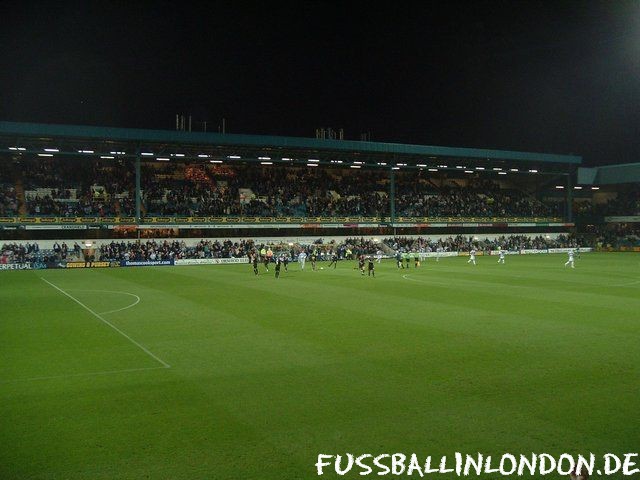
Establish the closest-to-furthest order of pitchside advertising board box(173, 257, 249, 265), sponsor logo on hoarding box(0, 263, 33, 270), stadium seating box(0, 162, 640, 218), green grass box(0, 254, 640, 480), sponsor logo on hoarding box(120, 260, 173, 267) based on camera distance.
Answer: green grass box(0, 254, 640, 480), sponsor logo on hoarding box(0, 263, 33, 270), sponsor logo on hoarding box(120, 260, 173, 267), pitchside advertising board box(173, 257, 249, 265), stadium seating box(0, 162, 640, 218)

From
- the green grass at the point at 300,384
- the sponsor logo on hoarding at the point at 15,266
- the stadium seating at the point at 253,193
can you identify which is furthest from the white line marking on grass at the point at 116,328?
the stadium seating at the point at 253,193

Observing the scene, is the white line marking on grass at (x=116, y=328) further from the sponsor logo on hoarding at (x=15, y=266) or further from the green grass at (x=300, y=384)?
the sponsor logo on hoarding at (x=15, y=266)

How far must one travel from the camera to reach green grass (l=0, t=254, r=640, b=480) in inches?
273

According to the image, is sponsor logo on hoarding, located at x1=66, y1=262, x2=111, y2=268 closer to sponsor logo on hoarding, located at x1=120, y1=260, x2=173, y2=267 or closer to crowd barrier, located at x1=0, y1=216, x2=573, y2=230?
sponsor logo on hoarding, located at x1=120, y1=260, x2=173, y2=267

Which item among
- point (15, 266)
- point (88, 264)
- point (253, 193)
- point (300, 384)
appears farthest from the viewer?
point (253, 193)

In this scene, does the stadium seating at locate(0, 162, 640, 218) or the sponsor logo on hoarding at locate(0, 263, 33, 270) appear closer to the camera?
the sponsor logo on hoarding at locate(0, 263, 33, 270)

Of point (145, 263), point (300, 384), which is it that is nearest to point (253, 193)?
point (145, 263)

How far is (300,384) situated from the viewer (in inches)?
388

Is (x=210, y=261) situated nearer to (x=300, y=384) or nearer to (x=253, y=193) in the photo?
(x=253, y=193)

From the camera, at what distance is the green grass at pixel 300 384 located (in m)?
6.94

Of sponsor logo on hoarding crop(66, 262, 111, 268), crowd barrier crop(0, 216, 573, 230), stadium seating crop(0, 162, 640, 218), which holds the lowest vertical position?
sponsor logo on hoarding crop(66, 262, 111, 268)

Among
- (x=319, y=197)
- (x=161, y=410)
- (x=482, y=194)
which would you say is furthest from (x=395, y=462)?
(x=482, y=194)

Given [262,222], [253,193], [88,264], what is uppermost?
[253,193]

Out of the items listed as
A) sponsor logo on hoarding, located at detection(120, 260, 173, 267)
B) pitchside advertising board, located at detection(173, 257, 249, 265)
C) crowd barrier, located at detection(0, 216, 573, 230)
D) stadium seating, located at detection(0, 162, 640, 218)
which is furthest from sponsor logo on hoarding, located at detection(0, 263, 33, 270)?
pitchside advertising board, located at detection(173, 257, 249, 265)
